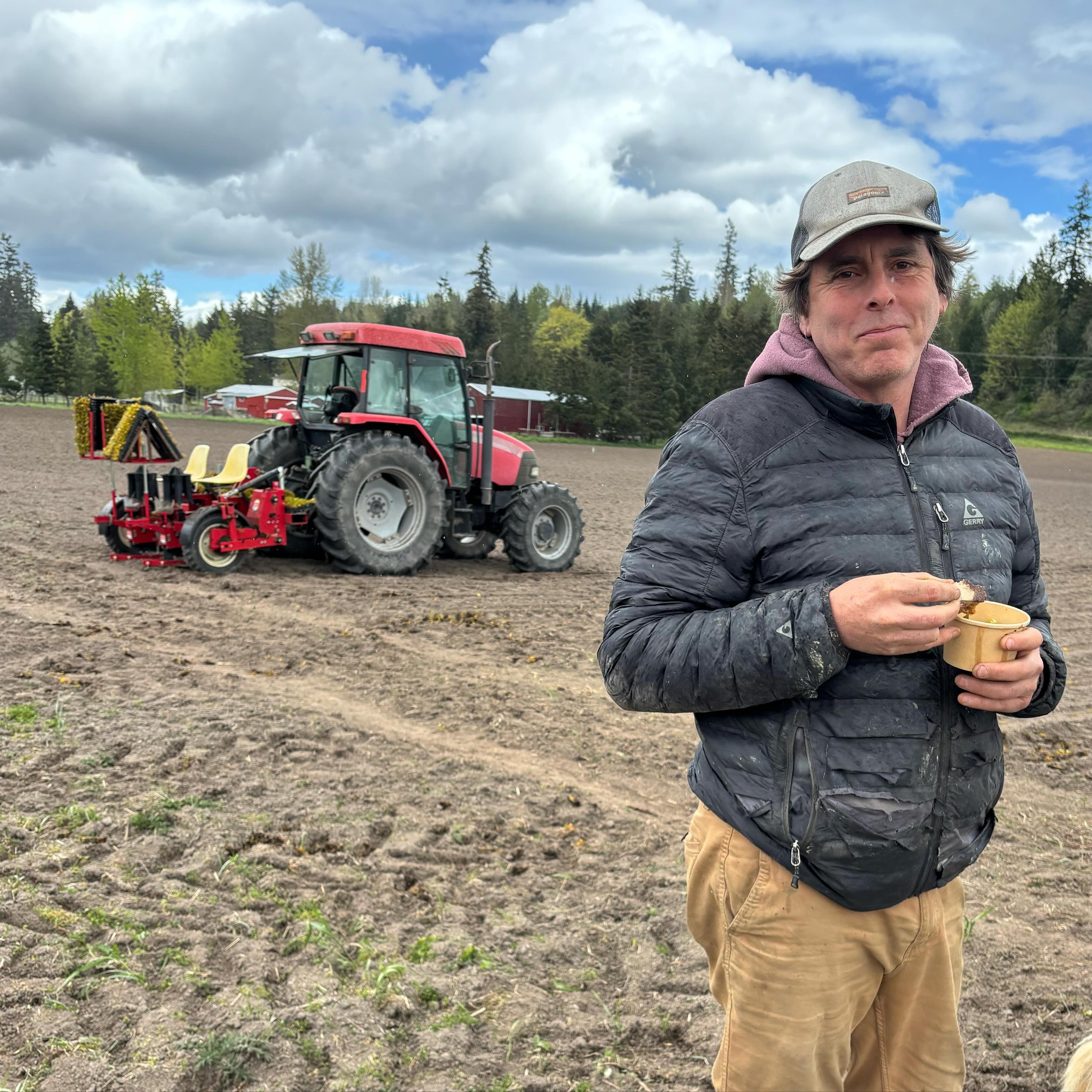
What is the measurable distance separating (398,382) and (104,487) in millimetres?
7428

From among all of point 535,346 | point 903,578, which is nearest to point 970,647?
point 903,578

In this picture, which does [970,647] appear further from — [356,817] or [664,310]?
[664,310]

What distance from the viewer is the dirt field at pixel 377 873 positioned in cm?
256

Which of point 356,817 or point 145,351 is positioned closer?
point 356,817

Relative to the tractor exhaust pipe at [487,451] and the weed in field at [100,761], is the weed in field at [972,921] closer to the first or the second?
the weed in field at [100,761]

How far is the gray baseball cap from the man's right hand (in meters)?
0.58

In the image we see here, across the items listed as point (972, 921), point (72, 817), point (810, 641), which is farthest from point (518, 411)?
point (810, 641)

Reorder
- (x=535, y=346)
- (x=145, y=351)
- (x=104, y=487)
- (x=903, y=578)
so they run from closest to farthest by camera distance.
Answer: (x=903, y=578) < (x=104, y=487) < (x=145, y=351) < (x=535, y=346)

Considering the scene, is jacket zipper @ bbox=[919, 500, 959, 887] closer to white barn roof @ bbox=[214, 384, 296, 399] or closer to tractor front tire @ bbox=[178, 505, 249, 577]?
tractor front tire @ bbox=[178, 505, 249, 577]

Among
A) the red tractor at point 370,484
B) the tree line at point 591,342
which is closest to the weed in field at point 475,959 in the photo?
the red tractor at point 370,484

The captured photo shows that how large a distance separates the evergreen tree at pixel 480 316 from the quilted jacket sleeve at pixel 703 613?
49.1 m

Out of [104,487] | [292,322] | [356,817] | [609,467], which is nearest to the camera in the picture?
[356,817]

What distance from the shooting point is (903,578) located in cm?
145

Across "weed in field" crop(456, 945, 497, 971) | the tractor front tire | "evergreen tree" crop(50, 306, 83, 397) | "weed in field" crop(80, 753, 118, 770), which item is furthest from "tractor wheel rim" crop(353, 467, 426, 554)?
"evergreen tree" crop(50, 306, 83, 397)
